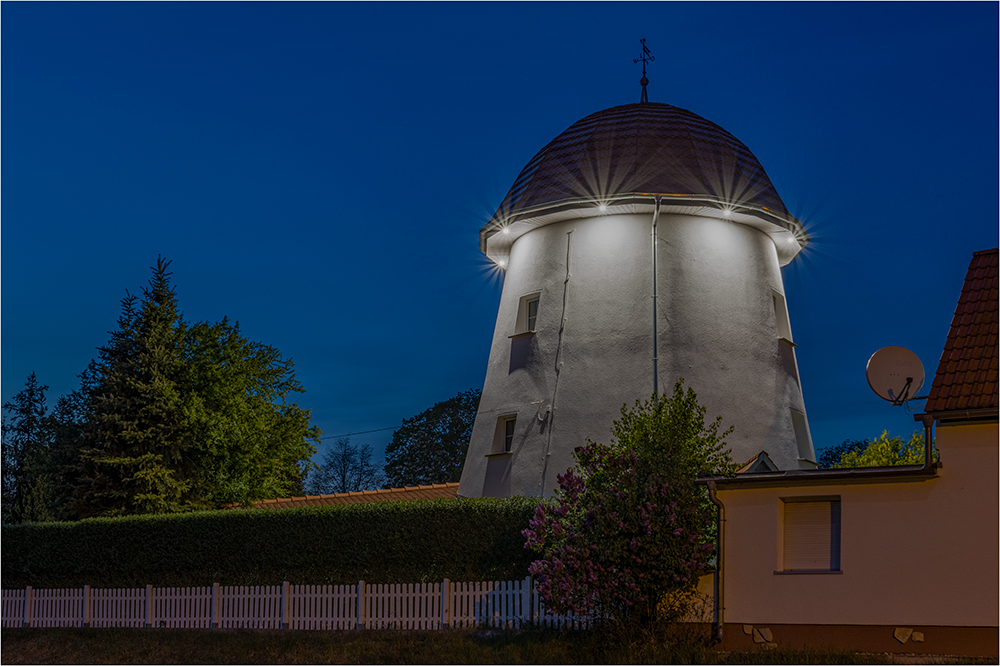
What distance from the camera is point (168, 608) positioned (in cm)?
2416

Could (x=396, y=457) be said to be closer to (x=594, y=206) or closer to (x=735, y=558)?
(x=594, y=206)

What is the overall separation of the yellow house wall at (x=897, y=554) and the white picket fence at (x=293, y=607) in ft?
10.5

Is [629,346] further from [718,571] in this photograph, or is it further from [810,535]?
[810,535]

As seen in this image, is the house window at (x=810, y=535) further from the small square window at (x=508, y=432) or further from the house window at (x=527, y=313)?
the house window at (x=527, y=313)

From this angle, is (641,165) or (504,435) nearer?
(641,165)

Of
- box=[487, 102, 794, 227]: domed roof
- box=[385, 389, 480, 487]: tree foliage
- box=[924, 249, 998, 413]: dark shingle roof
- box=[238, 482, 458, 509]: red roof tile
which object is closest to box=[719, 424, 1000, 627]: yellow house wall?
box=[924, 249, 998, 413]: dark shingle roof

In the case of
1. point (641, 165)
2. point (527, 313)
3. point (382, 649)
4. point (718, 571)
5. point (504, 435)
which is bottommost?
point (382, 649)

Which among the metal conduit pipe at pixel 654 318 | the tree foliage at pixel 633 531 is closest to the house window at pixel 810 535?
the tree foliage at pixel 633 531

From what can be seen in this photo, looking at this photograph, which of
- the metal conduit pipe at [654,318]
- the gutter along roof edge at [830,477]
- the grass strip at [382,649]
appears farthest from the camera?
the metal conduit pipe at [654,318]

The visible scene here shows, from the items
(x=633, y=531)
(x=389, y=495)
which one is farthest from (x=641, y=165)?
(x=633, y=531)

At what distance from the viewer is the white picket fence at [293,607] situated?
20.0 meters

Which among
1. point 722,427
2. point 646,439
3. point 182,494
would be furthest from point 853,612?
point 182,494

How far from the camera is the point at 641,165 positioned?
27.1 m

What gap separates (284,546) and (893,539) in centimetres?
1299
